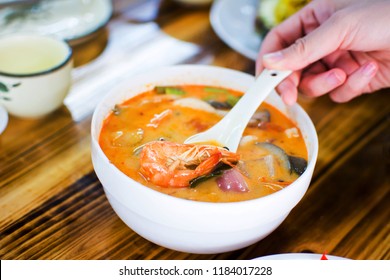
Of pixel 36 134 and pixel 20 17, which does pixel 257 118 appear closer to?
pixel 36 134

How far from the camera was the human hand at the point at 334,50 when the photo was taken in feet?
4.49

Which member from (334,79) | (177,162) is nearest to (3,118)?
(177,162)

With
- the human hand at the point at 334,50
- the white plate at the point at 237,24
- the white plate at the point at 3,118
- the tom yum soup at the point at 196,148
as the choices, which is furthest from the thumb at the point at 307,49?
the white plate at the point at 3,118

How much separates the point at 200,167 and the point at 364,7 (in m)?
0.68

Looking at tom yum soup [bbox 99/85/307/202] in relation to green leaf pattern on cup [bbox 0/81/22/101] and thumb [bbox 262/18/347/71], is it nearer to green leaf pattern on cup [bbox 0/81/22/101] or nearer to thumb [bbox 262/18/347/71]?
thumb [bbox 262/18/347/71]

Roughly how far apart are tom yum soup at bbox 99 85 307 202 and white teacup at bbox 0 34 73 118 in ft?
0.84

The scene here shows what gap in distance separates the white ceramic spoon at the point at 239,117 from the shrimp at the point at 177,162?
0.09 m

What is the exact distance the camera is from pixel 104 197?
1327 millimetres

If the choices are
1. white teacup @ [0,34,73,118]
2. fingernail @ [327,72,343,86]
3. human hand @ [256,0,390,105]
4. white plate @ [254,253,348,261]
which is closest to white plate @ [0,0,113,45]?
white teacup @ [0,34,73,118]

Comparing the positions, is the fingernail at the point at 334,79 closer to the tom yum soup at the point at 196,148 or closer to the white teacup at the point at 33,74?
the tom yum soup at the point at 196,148

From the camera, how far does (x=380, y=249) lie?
1.24 metres

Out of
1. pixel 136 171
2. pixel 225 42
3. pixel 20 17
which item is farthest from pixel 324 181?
pixel 20 17

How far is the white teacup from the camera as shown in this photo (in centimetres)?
145

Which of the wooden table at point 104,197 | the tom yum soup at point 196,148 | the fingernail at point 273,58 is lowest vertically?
the wooden table at point 104,197
